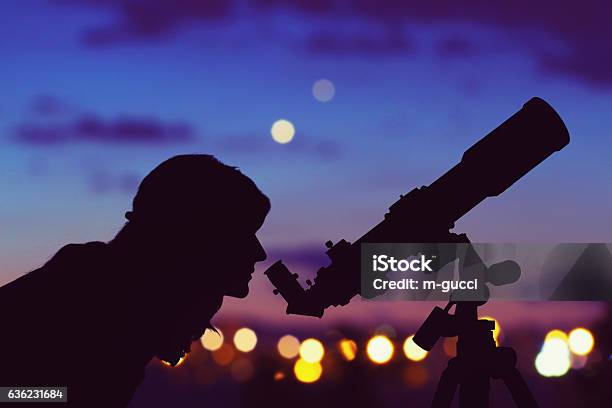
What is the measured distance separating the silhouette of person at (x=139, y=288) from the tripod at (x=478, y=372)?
6.40ft

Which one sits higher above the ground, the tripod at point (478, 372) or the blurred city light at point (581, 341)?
the blurred city light at point (581, 341)

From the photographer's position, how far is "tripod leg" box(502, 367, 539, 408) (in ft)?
17.5

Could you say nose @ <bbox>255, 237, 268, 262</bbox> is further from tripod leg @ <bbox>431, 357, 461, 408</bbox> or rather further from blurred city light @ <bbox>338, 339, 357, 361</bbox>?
blurred city light @ <bbox>338, 339, 357, 361</bbox>

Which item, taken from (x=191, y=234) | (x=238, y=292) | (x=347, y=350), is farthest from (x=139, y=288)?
(x=347, y=350)

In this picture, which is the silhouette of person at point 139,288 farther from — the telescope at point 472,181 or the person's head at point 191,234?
the telescope at point 472,181

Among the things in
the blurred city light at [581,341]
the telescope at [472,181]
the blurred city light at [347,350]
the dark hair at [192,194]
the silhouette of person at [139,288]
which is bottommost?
the silhouette of person at [139,288]

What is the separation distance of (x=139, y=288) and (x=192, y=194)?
0.52 metres

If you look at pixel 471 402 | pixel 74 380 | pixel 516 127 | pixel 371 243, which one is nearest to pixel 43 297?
pixel 74 380

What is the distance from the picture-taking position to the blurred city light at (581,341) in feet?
128

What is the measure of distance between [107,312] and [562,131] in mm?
3881

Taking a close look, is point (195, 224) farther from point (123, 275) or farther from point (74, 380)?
point (74, 380)

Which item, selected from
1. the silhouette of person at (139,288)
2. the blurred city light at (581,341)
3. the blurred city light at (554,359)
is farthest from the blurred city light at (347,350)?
the silhouette of person at (139,288)

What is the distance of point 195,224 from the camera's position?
12.8ft

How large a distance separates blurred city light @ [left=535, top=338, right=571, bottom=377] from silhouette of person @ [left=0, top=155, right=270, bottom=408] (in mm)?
39790
